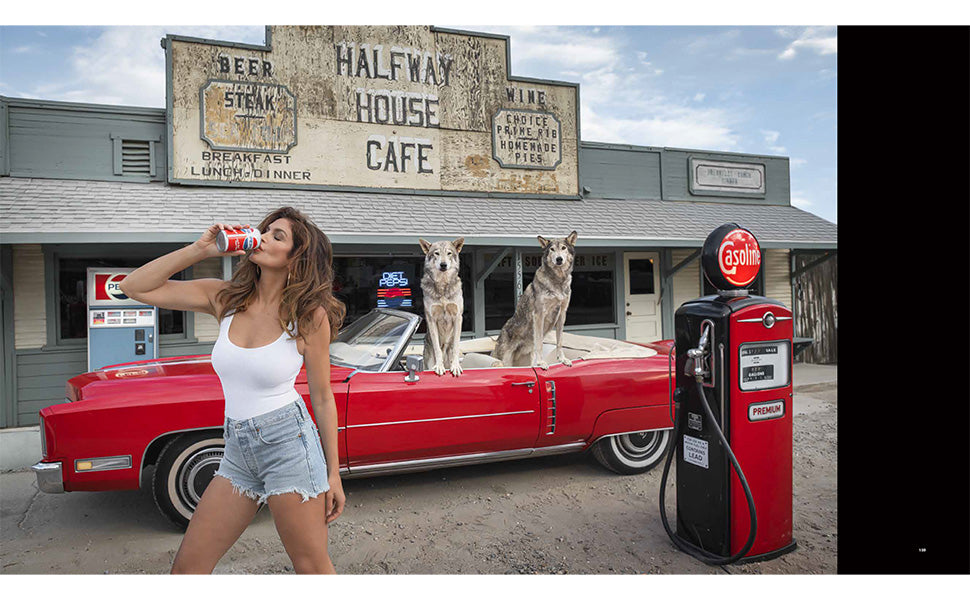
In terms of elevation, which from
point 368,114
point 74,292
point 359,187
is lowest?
point 74,292

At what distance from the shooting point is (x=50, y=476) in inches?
143

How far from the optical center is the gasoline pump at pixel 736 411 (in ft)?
11.4

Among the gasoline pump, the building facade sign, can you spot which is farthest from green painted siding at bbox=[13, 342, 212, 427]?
the building facade sign

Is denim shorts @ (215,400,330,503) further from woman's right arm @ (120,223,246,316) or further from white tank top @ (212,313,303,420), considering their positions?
woman's right arm @ (120,223,246,316)

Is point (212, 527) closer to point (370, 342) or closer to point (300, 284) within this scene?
point (300, 284)

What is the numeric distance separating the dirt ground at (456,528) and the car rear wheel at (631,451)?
0.34 feet

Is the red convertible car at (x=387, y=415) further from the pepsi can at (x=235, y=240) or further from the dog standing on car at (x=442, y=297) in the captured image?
the pepsi can at (x=235, y=240)

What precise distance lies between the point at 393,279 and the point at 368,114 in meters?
2.28

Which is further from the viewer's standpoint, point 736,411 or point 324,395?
point 736,411

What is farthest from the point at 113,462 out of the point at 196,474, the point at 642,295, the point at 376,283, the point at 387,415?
the point at 642,295

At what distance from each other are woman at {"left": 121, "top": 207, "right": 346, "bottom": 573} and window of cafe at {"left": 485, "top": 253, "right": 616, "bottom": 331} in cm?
703

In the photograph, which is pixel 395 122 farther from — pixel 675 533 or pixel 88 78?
pixel 675 533

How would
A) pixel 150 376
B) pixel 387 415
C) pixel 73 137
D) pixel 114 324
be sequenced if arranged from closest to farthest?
pixel 150 376 < pixel 387 415 < pixel 114 324 < pixel 73 137
